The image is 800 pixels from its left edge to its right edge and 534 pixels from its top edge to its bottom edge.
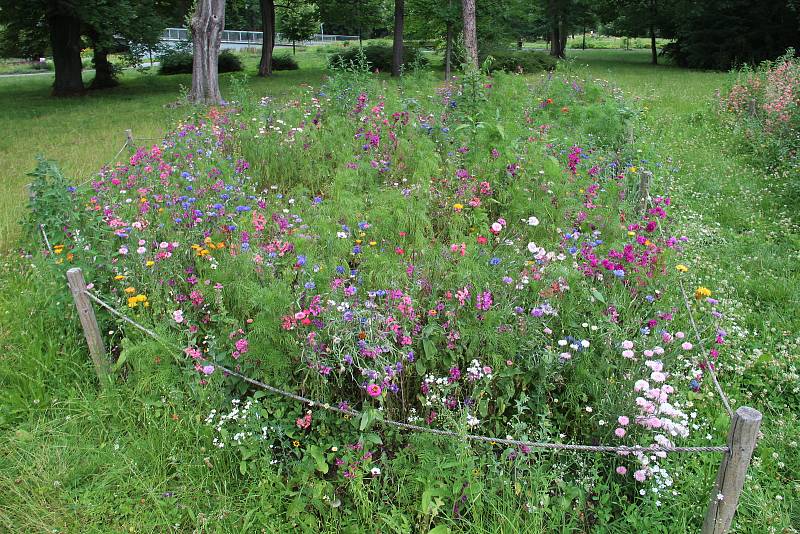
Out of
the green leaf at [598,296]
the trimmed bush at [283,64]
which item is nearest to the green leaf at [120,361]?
the green leaf at [598,296]

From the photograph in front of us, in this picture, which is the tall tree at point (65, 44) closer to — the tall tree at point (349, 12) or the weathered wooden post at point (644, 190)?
the tall tree at point (349, 12)

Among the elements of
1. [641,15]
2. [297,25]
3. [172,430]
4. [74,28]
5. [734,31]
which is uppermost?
[297,25]

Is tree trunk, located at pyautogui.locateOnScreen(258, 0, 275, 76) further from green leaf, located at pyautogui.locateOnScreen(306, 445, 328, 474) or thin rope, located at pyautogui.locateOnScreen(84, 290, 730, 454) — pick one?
green leaf, located at pyautogui.locateOnScreen(306, 445, 328, 474)

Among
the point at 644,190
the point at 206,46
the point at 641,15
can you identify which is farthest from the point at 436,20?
the point at 644,190

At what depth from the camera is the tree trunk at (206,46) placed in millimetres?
13789

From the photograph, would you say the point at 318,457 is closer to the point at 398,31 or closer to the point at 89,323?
the point at 89,323

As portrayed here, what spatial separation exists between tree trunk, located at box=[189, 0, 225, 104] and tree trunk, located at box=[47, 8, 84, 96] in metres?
7.27

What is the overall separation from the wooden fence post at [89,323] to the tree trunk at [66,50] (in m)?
18.7

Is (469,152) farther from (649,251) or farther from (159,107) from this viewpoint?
(159,107)

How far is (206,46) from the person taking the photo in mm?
14055

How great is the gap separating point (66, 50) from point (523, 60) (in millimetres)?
19287

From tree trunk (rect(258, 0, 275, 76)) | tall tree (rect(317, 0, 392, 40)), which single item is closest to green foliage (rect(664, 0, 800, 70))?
tall tree (rect(317, 0, 392, 40))

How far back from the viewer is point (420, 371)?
3227 millimetres

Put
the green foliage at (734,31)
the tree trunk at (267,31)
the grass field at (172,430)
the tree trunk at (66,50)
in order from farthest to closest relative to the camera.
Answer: the green foliage at (734,31)
the tree trunk at (267,31)
the tree trunk at (66,50)
the grass field at (172,430)
